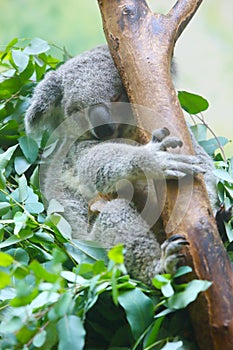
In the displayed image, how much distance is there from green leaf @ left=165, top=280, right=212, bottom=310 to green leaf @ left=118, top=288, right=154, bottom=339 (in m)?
0.07

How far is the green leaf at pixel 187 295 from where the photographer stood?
1.61 m

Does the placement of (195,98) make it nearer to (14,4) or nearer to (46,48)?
(46,48)

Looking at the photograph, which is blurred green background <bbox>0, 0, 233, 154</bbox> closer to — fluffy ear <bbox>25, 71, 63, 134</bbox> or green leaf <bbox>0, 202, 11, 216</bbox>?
fluffy ear <bbox>25, 71, 63, 134</bbox>

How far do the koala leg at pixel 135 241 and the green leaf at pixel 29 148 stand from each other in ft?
1.93

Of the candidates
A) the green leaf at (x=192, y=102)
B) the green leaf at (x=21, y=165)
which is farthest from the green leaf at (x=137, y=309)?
the green leaf at (x=192, y=102)

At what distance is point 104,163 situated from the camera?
2.21m

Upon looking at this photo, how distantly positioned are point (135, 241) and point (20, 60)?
1.32 metres

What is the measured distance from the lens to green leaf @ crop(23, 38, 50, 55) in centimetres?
302

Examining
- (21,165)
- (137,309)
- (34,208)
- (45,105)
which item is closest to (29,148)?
(21,165)

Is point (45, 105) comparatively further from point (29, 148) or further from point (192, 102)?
point (192, 102)

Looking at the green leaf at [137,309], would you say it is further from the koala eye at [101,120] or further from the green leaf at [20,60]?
the green leaf at [20,60]

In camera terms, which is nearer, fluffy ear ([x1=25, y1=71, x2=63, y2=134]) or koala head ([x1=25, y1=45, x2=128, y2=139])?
koala head ([x1=25, y1=45, x2=128, y2=139])

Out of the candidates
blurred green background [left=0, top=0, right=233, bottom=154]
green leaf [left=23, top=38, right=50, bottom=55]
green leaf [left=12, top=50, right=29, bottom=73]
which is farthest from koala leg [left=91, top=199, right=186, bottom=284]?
blurred green background [left=0, top=0, right=233, bottom=154]

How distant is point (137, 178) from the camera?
6.86 ft
